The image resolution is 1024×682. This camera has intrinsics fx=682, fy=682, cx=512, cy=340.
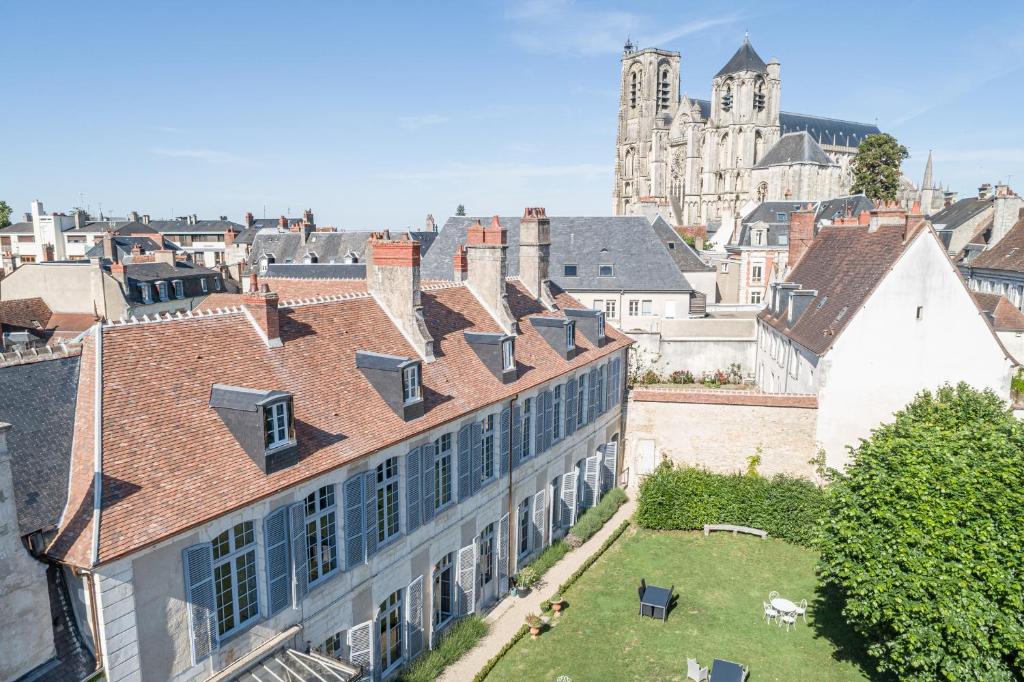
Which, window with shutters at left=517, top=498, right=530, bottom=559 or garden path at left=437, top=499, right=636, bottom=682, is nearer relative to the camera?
garden path at left=437, top=499, right=636, bottom=682

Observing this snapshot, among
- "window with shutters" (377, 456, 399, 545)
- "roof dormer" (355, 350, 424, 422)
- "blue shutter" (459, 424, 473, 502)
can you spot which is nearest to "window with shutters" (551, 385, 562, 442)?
"blue shutter" (459, 424, 473, 502)

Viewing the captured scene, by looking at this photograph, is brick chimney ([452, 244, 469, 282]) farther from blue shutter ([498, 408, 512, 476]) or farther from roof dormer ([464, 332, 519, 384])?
blue shutter ([498, 408, 512, 476])

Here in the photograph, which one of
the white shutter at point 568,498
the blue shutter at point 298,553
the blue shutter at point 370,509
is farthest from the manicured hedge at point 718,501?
the blue shutter at point 298,553

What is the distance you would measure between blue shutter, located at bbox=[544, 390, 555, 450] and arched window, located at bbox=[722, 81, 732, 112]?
308 ft

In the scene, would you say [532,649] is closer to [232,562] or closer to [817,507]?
[232,562]

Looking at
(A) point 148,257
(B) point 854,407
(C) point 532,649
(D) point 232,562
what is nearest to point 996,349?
(B) point 854,407

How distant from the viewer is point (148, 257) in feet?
152

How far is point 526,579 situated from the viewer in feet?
67.1

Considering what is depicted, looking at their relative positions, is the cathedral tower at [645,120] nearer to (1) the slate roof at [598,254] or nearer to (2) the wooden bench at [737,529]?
(1) the slate roof at [598,254]

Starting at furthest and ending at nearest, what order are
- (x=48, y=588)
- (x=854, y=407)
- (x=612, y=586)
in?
(x=854, y=407) → (x=612, y=586) → (x=48, y=588)

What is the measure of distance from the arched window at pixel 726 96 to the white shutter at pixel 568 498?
93.0 metres

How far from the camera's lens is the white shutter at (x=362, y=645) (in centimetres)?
1434

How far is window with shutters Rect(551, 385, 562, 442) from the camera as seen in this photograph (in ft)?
73.4

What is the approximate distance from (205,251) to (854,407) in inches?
2944
